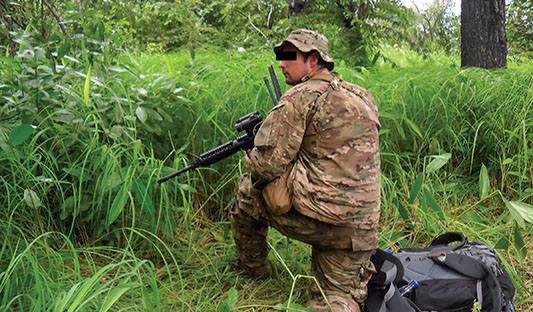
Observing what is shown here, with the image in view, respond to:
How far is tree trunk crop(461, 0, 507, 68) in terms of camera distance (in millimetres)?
4164

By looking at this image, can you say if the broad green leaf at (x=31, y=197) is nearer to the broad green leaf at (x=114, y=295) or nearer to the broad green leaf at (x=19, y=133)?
the broad green leaf at (x=19, y=133)

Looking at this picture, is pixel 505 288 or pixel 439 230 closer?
pixel 505 288

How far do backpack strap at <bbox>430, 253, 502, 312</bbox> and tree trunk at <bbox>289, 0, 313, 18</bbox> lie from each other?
323 cm

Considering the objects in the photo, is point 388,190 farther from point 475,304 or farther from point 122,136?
point 122,136

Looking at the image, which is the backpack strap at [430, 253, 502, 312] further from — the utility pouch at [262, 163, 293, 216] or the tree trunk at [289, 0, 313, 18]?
the tree trunk at [289, 0, 313, 18]

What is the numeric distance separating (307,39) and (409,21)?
2.52 meters

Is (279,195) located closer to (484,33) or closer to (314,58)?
(314,58)

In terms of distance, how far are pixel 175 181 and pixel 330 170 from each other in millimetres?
1074

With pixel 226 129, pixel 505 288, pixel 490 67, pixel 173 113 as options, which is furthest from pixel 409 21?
pixel 505 288

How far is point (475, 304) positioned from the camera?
5.97 ft

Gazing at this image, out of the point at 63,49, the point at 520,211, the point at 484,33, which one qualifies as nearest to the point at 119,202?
the point at 63,49

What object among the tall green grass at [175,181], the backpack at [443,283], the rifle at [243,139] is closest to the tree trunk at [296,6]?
the tall green grass at [175,181]

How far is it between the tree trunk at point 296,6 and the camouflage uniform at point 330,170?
2.85 m

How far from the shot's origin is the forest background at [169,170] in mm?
2070
